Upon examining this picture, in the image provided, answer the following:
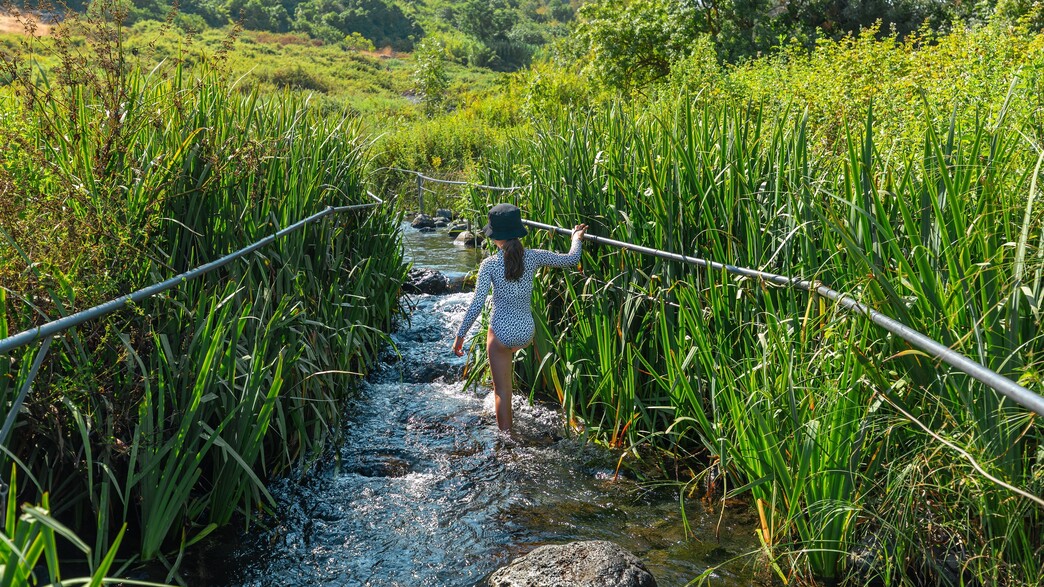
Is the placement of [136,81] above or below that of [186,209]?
above

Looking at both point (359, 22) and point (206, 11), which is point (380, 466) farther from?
point (359, 22)

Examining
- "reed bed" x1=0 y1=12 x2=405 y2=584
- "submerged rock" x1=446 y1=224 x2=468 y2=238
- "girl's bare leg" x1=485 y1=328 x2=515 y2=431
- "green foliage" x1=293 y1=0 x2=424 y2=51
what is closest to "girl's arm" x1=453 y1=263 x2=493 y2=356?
"girl's bare leg" x1=485 y1=328 x2=515 y2=431

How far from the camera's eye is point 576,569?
3.17m

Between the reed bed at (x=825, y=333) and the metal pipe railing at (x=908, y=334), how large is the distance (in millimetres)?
67

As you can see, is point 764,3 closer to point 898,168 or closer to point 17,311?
point 898,168

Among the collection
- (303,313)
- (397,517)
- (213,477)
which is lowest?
(397,517)

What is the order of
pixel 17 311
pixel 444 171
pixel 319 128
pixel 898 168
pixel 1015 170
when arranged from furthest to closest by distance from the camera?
pixel 444 171, pixel 319 128, pixel 898 168, pixel 1015 170, pixel 17 311

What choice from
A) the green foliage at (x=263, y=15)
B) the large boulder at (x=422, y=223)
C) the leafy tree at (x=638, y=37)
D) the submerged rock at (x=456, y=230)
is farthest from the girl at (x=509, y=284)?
the green foliage at (x=263, y=15)

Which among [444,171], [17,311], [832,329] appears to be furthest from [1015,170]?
[444,171]

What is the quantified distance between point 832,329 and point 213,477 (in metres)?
2.74

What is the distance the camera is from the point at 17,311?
2898 mm

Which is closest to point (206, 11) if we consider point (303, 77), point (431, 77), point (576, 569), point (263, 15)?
point (263, 15)

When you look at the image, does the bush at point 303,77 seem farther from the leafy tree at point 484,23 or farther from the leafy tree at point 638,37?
the leafy tree at point 638,37

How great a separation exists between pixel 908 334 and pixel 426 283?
27.8ft
